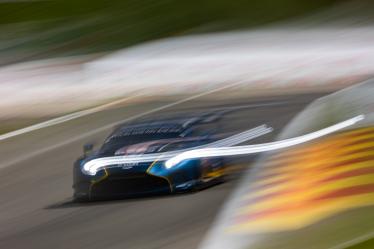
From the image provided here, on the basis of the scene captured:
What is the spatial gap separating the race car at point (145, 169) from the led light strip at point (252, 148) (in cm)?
5

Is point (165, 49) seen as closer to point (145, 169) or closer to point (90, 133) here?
point (90, 133)

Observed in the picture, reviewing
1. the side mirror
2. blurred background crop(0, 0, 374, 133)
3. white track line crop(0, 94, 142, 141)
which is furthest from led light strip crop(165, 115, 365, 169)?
white track line crop(0, 94, 142, 141)

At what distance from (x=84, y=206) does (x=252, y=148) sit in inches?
40.0

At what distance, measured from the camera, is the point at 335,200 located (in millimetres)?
3490

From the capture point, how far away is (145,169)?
3787 millimetres

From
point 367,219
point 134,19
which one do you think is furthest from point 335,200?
point 134,19

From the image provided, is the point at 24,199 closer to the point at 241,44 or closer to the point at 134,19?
the point at 241,44

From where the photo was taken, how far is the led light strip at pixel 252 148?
12.8 ft

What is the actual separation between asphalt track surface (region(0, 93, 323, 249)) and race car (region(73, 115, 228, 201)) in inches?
2.5

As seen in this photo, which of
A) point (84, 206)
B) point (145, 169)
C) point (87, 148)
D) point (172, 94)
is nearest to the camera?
point (84, 206)

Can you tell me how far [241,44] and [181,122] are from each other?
7.43 ft

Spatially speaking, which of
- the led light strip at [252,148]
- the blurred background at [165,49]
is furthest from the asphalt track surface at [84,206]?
the blurred background at [165,49]

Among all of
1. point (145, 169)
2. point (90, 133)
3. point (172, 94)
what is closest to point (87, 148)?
point (90, 133)

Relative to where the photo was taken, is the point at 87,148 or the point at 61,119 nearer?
the point at 87,148
